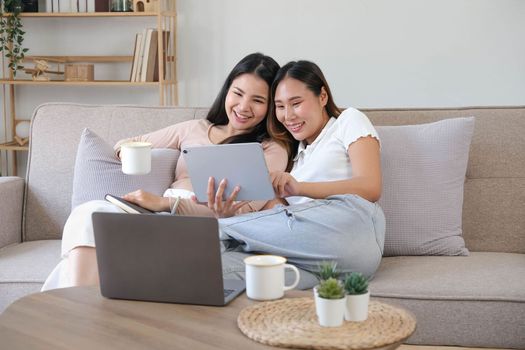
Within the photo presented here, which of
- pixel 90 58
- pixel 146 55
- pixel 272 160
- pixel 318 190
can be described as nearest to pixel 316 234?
pixel 318 190

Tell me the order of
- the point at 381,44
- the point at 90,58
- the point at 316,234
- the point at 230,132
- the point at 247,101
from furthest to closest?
the point at 90,58 → the point at 381,44 → the point at 230,132 → the point at 247,101 → the point at 316,234

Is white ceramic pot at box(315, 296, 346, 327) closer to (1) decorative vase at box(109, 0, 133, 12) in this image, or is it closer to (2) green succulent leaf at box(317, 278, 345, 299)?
(2) green succulent leaf at box(317, 278, 345, 299)

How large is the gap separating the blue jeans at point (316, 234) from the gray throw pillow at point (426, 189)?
0.32 m

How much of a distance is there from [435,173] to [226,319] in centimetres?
117

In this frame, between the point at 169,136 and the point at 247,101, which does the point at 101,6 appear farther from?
the point at 247,101

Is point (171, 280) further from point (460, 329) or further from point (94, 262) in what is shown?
point (460, 329)

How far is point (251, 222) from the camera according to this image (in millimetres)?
2160

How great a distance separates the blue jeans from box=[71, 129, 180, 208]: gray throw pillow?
0.53 meters

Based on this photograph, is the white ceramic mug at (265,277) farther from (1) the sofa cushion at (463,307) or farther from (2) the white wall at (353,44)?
(2) the white wall at (353,44)

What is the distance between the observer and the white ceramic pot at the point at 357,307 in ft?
4.74

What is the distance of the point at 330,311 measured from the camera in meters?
1.43

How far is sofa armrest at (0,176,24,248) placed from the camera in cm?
265

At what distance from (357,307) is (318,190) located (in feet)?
2.72

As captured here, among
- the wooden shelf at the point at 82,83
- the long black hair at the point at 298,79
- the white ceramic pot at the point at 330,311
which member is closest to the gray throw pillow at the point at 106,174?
the long black hair at the point at 298,79
